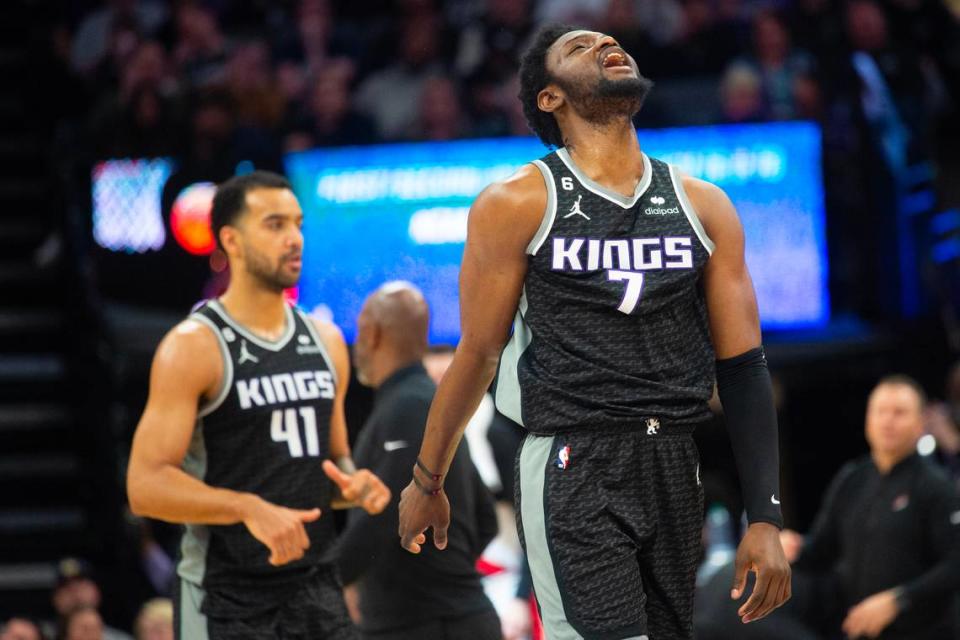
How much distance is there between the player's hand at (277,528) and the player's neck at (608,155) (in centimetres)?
130

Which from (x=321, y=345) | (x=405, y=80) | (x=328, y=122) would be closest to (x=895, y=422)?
(x=321, y=345)

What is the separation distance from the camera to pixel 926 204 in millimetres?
9523

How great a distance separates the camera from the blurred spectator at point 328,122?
10.1m

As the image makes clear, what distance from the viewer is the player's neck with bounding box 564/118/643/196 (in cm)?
339

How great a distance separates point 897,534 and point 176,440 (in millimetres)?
3564

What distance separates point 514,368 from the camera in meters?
3.42

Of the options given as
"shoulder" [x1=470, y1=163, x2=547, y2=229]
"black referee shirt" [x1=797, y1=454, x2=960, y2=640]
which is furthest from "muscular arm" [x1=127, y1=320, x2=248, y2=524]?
"black referee shirt" [x1=797, y1=454, x2=960, y2=640]

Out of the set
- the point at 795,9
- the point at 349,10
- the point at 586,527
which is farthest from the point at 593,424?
the point at 349,10

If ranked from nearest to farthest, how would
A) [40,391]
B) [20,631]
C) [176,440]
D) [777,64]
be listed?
[176,440]
[20,631]
[40,391]
[777,64]

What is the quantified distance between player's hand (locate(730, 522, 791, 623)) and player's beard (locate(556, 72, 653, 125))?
959mm

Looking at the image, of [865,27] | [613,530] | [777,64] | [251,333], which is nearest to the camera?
[613,530]

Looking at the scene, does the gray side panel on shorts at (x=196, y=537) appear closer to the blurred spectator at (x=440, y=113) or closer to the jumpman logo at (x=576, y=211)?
the jumpman logo at (x=576, y=211)

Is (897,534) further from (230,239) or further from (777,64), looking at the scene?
(777,64)

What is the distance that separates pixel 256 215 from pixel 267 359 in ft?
1.59
